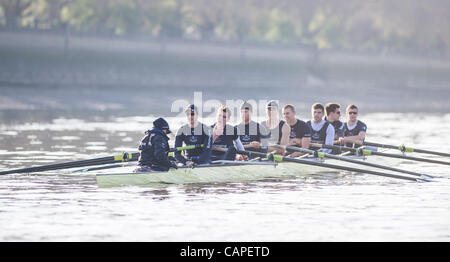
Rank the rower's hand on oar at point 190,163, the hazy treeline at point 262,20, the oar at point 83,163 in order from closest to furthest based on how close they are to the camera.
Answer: the oar at point 83,163, the rower's hand on oar at point 190,163, the hazy treeline at point 262,20

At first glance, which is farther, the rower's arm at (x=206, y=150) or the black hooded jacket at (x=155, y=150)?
the rower's arm at (x=206, y=150)

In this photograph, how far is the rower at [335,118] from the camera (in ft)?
72.1

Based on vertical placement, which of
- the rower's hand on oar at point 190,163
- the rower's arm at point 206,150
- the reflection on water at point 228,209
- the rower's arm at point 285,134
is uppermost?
the rower's arm at point 285,134

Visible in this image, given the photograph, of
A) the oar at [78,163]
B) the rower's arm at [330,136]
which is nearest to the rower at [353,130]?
the rower's arm at [330,136]

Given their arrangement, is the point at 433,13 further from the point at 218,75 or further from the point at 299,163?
the point at 299,163

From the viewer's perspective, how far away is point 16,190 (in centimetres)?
1680

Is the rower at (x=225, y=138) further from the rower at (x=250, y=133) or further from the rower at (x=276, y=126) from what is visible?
the rower at (x=276, y=126)

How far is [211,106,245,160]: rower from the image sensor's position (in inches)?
738

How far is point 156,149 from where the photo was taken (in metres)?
16.8

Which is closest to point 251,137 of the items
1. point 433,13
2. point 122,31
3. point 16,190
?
point 16,190

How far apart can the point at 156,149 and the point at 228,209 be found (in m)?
2.44

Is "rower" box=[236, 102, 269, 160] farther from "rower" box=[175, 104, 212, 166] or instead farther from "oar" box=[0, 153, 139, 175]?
"oar" box=[0, 153, 139, 175]

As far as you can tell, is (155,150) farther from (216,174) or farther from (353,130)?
(353,130)

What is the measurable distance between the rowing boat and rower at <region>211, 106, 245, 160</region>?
1.12 feet
